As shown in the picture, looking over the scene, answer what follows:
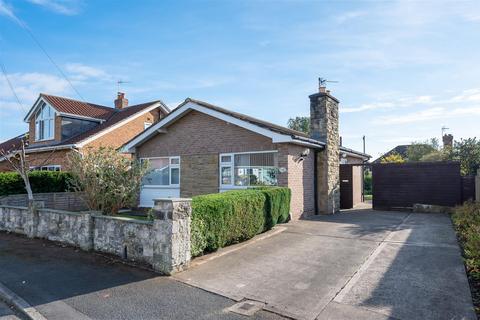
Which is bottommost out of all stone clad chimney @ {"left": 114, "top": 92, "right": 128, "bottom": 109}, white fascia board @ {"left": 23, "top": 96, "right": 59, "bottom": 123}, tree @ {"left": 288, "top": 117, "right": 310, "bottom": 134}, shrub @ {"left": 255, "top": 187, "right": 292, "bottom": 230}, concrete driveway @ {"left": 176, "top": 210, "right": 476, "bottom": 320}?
concrete driveway @ {"left": 176, "top": 210, "right": 476, "bottom": 320}

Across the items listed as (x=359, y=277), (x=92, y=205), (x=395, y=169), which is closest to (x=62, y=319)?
(x=359, y=277)

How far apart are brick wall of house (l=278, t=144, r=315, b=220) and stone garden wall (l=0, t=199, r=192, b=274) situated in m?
5.78

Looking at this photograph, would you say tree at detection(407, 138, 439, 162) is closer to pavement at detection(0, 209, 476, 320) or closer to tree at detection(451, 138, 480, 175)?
tree at detection(451, 138, 480, 175)

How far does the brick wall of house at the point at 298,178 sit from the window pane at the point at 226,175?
2343mm

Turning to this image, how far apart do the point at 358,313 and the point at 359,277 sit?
58.9 inches

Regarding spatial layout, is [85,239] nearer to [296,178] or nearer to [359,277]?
[359,277]

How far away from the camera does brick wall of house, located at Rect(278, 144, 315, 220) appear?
1173 centimetres

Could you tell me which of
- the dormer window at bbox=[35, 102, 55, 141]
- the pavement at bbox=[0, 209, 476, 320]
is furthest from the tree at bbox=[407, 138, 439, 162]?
the dormer window at bbox=[35, 102, 55, 141]

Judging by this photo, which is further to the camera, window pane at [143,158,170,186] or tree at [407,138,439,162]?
tree at [407,138,439,162]

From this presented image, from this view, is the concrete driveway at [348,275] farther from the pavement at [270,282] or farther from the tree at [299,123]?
the tree at [299,123]

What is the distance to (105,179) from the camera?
9.71m

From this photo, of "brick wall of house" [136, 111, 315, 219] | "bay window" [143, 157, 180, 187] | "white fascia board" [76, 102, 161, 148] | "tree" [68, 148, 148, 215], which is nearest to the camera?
"tree" [68, 148, 148, 215]

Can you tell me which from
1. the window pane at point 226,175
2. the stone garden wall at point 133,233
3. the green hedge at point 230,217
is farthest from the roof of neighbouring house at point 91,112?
the green hedge at point 230,217

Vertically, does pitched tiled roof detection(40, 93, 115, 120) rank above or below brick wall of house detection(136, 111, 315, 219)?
above
